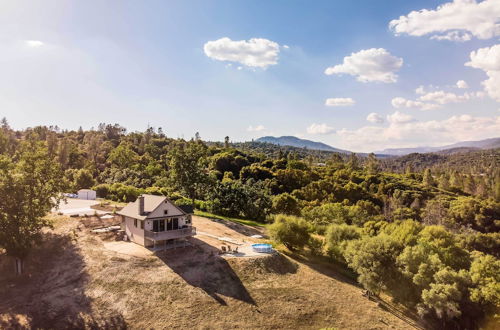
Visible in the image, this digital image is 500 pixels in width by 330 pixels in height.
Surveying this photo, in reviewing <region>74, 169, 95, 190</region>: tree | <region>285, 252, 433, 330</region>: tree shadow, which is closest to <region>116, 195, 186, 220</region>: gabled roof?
<region>285, 252, 433, 330</region>: tree shadow

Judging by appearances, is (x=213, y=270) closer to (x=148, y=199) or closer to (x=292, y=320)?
(x=292, y=320)

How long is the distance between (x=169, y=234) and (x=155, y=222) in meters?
2.17

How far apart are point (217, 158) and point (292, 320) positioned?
82.1 metres

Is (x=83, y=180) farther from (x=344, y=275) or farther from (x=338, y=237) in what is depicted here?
(x=344, y=275)

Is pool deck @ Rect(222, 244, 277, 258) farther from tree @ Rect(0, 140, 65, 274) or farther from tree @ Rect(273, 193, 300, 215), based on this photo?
tree @ Rect(273, 193, 300, 215)

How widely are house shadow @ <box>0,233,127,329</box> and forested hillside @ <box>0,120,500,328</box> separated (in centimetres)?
899

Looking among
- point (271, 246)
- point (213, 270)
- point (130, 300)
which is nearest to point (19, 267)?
point (130, 300)

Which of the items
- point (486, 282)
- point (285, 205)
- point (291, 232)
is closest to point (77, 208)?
point (291, 232)

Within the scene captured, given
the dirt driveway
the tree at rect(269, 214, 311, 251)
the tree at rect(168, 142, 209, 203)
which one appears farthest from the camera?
the tree at rect(168, 142, 209, 203)

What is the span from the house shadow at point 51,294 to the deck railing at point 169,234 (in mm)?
7261

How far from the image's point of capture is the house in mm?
36938

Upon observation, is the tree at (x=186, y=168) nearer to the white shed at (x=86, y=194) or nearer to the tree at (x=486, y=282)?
the white shed at (x=86, y=194)

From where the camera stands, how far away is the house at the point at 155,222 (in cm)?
3694

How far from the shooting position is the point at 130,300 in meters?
29.1
